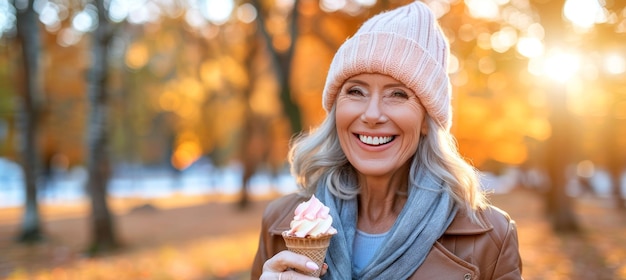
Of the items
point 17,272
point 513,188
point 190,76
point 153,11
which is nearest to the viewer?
point 17,272

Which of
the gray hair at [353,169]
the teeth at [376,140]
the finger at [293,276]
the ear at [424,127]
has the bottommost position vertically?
the finger at [293,276]

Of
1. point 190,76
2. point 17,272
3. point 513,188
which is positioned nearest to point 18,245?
point 17,272

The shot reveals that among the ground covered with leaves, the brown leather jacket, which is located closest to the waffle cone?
the brown leather jacket

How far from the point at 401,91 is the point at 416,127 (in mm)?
172

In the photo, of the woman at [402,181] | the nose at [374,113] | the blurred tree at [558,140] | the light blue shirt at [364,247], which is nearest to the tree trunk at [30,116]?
the blurred tree at [558,140]

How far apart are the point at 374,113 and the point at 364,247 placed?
0.62 metres

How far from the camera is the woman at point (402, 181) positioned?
2.61m

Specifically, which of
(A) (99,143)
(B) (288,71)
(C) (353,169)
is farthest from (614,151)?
(C) (353,169)

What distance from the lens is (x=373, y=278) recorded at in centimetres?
261

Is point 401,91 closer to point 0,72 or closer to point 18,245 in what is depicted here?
point 18,245

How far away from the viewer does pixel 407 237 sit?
8.59 ft

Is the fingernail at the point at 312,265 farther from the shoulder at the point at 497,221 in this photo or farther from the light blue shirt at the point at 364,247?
the shoulder at the point at 497,221

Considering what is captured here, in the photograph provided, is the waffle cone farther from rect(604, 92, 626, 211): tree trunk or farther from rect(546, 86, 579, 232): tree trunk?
rect(604, 92, 626, 211): tree trunk

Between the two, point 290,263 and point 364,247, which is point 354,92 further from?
point 290,263
